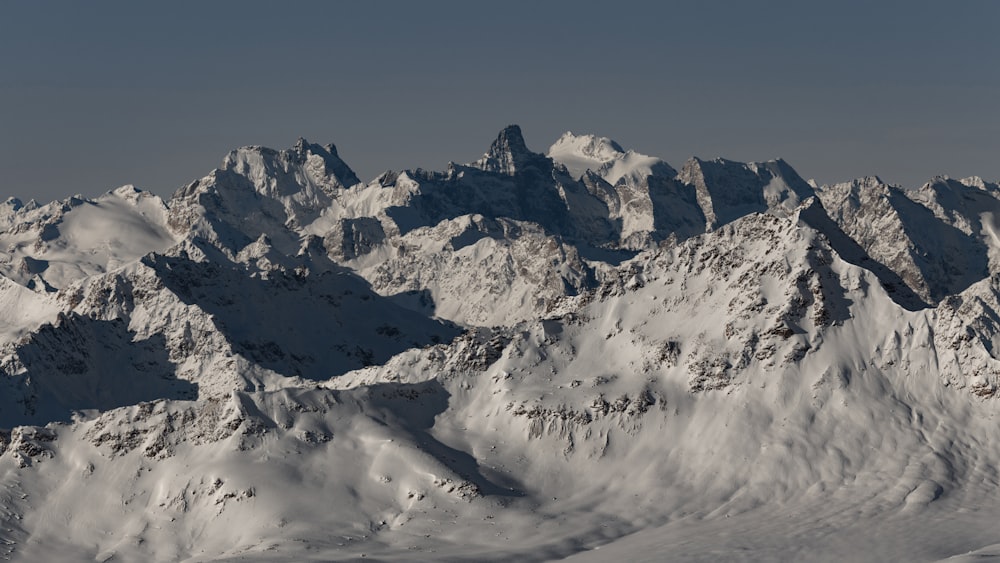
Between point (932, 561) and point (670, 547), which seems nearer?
point (932, 561)

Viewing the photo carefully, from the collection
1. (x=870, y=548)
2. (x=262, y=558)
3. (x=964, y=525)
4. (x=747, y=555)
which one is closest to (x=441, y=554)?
(x=262, y=558)

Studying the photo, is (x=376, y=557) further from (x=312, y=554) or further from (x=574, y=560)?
(x=574, y=560)

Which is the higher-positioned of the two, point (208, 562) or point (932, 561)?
point (208, 562)

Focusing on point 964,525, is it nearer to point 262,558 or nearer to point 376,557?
point 376,557

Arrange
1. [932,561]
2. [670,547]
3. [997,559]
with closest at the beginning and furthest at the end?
[997,559], [932,561], [670,547]

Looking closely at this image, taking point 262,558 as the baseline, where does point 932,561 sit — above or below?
below

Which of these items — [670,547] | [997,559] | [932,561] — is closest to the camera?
[997,559]

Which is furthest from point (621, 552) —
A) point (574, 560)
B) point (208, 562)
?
point (208, 562)

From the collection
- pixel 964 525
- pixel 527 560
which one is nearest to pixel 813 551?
pixel 964 525
